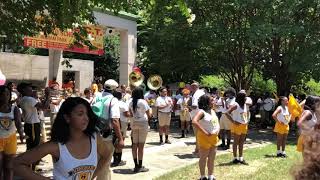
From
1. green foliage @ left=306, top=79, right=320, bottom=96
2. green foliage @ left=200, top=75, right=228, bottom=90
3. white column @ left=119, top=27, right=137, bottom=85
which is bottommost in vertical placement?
green foliage @ left=306, top=79, right=320, bottom=96

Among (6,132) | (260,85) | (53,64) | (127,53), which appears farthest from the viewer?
(260,85)

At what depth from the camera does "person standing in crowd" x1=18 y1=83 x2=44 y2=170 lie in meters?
9.40

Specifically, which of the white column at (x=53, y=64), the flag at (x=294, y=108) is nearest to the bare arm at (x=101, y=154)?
the flag at (x=294, y=108)

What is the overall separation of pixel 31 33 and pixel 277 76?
14947 millimetres

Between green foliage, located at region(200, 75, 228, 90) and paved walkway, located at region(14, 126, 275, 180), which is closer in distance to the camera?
paved walkway, located at region(14, 126, 275, 180)

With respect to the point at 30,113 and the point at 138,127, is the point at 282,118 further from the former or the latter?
the point at 30,113

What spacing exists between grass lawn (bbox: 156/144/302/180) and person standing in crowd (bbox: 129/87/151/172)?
731 millimetres

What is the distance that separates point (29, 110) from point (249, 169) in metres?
4.63

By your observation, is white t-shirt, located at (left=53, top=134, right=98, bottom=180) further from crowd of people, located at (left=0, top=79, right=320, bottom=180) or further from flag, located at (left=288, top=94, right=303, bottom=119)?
flag, located at (left=288, top=94, right=303, bottom=119)

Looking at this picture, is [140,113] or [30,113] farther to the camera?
[140,113]

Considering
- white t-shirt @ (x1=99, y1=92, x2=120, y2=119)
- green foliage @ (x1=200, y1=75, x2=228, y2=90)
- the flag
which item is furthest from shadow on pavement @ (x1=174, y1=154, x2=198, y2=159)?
green foliage @ (x1=200, y1=75, x2=228, y2=90)

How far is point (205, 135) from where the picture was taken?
8.63 meters

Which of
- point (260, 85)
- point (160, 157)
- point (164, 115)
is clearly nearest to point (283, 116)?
point (160, 157)

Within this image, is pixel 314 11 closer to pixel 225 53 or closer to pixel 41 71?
pixel 225 53
